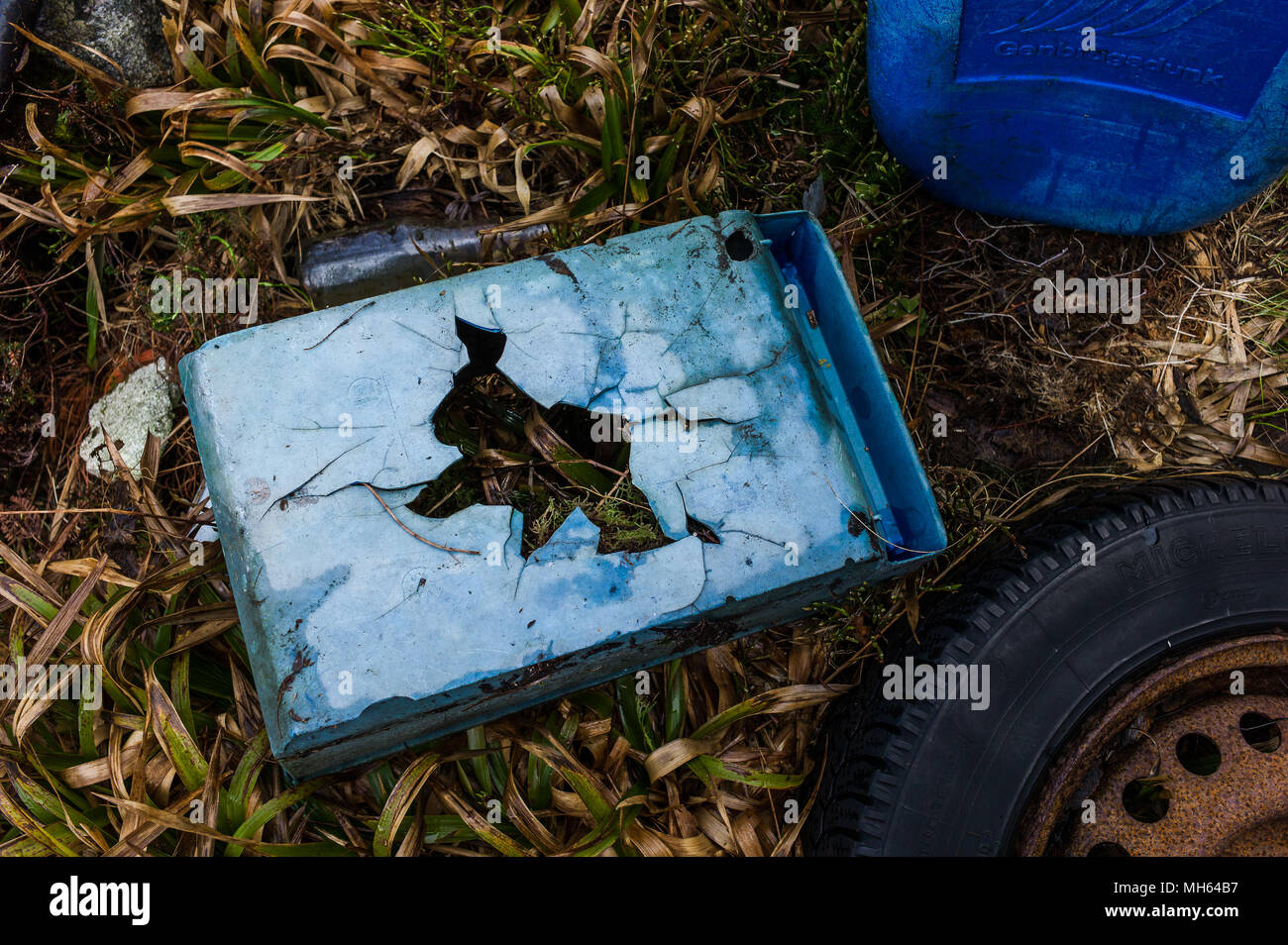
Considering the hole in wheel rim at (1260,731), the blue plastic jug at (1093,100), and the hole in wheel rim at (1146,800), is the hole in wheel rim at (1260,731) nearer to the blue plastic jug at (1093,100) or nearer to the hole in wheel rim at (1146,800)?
the hole in wheel rim at (1146,800)

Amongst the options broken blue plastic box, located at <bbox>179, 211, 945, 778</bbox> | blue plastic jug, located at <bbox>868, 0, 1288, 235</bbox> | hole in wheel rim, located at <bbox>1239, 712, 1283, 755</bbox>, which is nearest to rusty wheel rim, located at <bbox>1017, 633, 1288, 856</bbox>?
hole in wheel rim, located at <bbox>1239, 712, 1283, 755</bbox>

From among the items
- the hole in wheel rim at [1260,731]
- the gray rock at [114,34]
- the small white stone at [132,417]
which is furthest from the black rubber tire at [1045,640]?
the gray rock at [114,34]

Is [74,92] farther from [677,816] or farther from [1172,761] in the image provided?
[1172,761]

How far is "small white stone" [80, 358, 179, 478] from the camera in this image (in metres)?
2.38

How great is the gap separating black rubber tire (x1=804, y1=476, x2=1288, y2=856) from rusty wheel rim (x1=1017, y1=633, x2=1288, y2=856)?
40mm

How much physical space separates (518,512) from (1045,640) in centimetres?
117

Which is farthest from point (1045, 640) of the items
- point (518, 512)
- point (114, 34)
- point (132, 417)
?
point (114, 34)

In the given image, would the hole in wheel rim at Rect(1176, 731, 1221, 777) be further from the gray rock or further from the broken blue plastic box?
the gray rock

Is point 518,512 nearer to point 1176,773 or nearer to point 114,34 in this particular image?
point 1176,773

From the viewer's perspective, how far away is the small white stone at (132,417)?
238 centimetres

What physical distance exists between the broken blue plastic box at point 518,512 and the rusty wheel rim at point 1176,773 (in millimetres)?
569

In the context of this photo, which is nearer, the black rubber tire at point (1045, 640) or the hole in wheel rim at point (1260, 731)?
the black rubber tire at point (1045, 640)

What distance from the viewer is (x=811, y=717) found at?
7.25ft

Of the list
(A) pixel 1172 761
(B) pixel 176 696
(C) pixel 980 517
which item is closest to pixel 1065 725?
(A) pixel 1172 761
